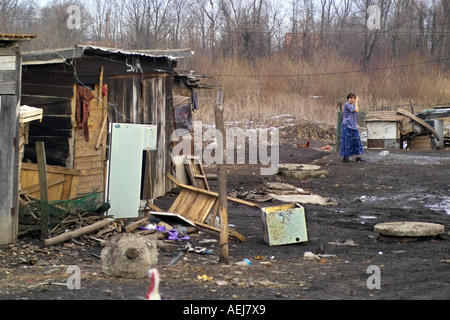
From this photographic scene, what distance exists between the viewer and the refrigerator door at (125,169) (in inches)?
408

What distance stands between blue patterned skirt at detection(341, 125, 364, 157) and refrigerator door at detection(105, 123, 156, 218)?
792 cm

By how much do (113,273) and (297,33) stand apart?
4095 centimetres

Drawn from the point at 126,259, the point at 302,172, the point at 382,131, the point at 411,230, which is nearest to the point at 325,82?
the point at 382,131

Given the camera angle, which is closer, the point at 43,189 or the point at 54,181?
the point at 43,189

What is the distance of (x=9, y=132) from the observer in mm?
8242

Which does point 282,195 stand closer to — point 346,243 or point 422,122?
point 346,243

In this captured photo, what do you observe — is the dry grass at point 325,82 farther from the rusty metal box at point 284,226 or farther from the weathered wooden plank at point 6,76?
the weathered wooden plank at point 6,76

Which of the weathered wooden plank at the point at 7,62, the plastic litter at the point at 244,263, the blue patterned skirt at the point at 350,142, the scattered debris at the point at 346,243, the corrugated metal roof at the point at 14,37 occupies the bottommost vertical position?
the plastic litter at the point at 244,263

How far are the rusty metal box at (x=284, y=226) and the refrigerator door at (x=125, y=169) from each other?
272cm

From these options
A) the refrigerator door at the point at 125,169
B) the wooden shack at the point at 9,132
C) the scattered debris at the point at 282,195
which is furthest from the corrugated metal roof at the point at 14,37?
the scattered debris at the point at 282,195

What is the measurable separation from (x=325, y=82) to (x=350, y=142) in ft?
71.5

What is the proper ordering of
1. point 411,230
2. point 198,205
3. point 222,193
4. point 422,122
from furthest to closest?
point 422,122 → point 198,205 → point 411,230 → point 222,193

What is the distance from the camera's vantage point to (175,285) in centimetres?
600

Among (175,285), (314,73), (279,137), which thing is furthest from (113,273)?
(314,73)
